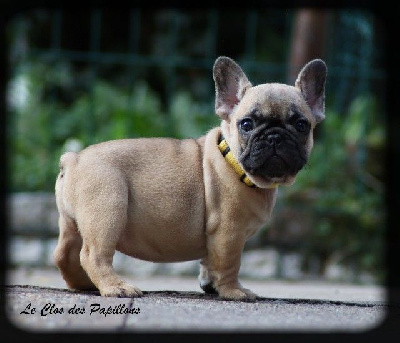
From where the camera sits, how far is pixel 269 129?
129 inches

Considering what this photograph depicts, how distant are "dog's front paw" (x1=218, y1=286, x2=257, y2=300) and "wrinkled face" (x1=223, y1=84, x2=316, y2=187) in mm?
536

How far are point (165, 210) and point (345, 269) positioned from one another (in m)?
4.13

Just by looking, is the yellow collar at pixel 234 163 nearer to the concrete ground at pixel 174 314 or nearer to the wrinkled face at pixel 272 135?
the wrinkled face at pixel 272 135

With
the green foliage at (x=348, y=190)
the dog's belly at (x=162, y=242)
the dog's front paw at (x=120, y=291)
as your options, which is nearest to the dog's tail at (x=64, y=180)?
the dog's belly at (x=162, y=242)

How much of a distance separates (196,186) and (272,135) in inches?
18.9

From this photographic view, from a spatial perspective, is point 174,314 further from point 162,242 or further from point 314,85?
point 314,85

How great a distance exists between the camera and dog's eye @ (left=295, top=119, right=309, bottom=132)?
11.0 ft

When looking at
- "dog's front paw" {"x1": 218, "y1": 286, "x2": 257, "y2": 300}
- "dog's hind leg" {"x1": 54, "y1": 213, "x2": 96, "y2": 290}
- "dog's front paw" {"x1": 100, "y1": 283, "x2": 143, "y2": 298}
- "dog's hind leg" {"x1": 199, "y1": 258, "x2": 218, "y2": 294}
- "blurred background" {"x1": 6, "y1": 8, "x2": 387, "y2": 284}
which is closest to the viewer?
"dog's front paw" {"x1": 100, "y1": 283, "x2": 143, "y2": 298}

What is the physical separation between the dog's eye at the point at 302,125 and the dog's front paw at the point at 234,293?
833mm

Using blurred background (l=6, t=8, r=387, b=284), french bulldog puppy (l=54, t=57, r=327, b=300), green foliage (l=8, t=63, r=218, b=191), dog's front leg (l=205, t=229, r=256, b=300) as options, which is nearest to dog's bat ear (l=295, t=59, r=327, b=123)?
french bulldog puppy (l=54, t=57, r=327, b=300)

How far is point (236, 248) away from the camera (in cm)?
347

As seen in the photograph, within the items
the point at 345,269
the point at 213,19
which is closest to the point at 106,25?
the point at 213,19

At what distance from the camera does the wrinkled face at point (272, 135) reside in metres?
3.27

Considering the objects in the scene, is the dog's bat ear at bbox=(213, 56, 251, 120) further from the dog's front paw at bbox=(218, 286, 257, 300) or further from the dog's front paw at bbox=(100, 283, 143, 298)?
the dog's front paw at bbox=(100, 283, 143, 298)
